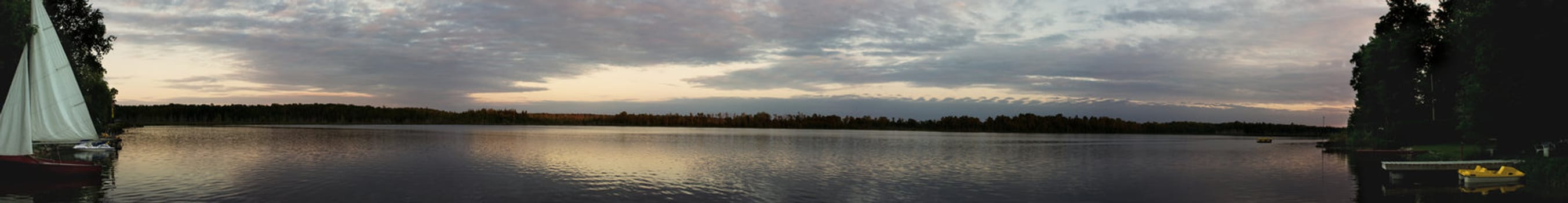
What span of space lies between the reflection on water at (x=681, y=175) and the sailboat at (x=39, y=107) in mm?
1329

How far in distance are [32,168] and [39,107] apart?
10.2ft

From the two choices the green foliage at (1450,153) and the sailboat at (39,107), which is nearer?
the sailboat at (39,107)

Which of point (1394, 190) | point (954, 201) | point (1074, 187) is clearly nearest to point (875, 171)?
point (1074, 187)

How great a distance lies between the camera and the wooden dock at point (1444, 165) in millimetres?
51594

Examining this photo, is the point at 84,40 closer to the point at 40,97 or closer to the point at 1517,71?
the point at 40,97

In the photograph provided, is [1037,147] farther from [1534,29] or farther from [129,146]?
[129,146]

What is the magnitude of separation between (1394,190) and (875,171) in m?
29.8

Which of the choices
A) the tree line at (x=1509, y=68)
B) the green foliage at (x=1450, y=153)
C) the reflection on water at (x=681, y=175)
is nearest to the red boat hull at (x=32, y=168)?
the reflection on water at (x=681, y=175)

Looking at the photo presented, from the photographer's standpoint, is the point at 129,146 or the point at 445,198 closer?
the point at 445,198

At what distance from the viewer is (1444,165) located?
52219mm

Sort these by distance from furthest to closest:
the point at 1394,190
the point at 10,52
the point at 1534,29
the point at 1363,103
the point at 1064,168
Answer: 1. the point at 1363,103
2. the point at 1064,168
3. the point at 10,52
4. the point at 1534,29
5. the point at 1394,190

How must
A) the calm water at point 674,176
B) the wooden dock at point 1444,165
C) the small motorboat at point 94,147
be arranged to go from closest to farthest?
the calm water at point 674,176 < the wooden dock at point 1444,165 < the small motorboat at point 94,147

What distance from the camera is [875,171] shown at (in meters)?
63.6

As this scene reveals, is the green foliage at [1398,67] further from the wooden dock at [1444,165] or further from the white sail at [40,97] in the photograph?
the white sail at [40,97]
